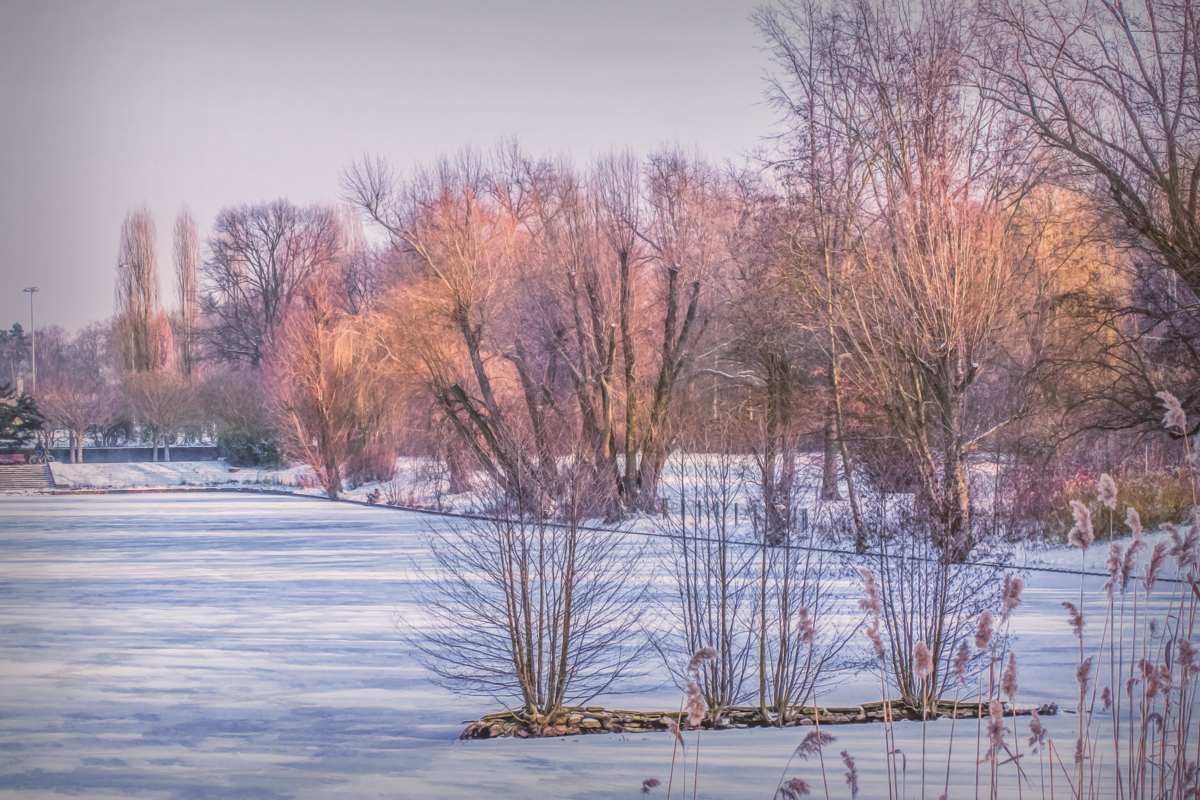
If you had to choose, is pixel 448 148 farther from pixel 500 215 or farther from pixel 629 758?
pixel 629 758

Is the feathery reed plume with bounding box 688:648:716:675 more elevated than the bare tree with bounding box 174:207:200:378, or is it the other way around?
the bare tree with bounding box 174:207:200:378

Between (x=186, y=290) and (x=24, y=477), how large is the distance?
28.6 ft

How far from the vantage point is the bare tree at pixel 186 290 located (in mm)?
30375

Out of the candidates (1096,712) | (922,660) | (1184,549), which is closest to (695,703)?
(922,660)

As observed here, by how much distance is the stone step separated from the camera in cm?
3294

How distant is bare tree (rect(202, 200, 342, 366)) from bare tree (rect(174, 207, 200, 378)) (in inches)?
34.7

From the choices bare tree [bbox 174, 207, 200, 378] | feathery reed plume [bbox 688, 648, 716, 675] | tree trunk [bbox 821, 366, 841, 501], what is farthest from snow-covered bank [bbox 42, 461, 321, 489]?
feathery reed plume [bbox 688, 648, 716, 675]

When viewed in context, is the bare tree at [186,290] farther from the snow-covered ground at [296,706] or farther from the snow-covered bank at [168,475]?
the snow-covered ground at [296,706]

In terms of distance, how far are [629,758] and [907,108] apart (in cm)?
962

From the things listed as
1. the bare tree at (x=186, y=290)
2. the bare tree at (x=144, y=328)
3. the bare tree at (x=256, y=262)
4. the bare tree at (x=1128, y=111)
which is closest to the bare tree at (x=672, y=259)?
the bare tree at (x=1128, y=111)

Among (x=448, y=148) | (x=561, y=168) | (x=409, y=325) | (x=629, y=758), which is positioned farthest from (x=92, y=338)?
(x=629, y=758)

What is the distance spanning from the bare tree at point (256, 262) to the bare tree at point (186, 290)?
2.89ft

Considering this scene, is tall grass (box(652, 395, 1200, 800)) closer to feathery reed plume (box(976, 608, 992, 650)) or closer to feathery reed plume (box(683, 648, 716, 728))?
feathery reed plume (box(976, 608, 992, 650))

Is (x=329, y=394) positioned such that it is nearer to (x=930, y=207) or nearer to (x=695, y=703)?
(x=930, y=207)
